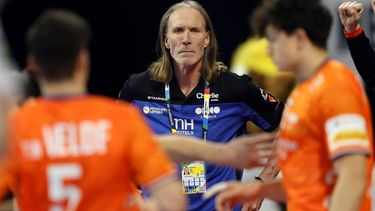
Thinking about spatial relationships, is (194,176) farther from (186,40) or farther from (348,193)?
(348,193)

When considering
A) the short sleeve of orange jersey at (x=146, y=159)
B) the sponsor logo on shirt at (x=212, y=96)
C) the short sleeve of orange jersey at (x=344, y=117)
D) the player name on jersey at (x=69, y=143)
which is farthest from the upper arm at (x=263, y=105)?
the player name on jersey at (x=69, y=143)

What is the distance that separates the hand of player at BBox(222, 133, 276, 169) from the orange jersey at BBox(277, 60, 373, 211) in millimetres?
122

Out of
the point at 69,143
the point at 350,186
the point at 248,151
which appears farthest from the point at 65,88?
the point at 350,186

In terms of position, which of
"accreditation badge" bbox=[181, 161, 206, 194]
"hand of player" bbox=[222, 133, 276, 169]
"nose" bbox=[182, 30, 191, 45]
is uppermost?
"nose" bbox=[182, 30, 191, 45]

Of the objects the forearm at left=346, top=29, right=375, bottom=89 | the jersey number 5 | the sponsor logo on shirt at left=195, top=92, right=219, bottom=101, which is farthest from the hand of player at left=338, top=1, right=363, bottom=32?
the jersey number 5

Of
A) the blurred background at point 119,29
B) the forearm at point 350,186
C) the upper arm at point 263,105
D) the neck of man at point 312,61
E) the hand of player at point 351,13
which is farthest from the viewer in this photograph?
the blurred background at point 119,29

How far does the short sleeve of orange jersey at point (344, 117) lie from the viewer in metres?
3.92

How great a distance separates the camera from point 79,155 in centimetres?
368

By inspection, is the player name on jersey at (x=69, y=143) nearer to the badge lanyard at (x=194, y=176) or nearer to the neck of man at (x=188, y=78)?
the badge lanyard at (x=194, y=176)

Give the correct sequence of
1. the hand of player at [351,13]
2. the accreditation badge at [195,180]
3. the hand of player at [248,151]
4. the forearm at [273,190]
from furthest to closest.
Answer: the accreditation badge at [195,180] → the hand of player at [351,13] → the forearm at [273,190] → the hand of player at [248,151]

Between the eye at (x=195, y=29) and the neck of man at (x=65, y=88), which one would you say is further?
the eye at (x=195, y=29)

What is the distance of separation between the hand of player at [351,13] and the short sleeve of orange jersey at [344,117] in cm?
156

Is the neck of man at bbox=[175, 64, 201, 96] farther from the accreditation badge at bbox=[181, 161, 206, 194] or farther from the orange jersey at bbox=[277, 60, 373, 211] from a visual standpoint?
the orange jersey at bbox=[277, 60, 373, 211]

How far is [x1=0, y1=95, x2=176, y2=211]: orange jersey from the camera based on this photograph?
3676mm
